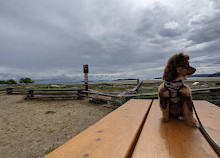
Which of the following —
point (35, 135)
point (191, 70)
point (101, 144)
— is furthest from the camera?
point (35, 135)

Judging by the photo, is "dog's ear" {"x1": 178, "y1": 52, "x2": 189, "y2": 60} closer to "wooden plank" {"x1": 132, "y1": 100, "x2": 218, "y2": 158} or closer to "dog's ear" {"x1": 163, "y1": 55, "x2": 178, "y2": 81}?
"dog's ear" {"x1": 163, "y1": 55, "x2": 178, "y2": 81}

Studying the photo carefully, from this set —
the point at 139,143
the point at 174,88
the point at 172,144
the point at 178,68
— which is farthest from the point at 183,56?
the point at 139,143

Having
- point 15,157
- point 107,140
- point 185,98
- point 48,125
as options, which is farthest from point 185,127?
point 48,125

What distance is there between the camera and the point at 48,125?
14.6ft

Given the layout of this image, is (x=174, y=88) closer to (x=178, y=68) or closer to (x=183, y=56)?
(x=178, y=68)

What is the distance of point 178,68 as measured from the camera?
1194mm

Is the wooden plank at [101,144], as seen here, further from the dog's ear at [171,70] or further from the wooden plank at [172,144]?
the dog's ear at [171,70]

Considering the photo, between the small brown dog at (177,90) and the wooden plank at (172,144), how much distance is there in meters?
0.18

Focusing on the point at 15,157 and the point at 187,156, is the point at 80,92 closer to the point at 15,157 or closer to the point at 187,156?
the point at 15,157

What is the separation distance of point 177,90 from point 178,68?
0.24 meters

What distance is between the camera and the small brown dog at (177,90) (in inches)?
46.7

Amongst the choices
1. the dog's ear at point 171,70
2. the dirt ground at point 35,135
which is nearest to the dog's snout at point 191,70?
the dog's ear at point 171,70

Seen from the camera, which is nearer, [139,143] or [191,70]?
[139,143]

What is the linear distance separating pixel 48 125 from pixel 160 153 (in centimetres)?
478
